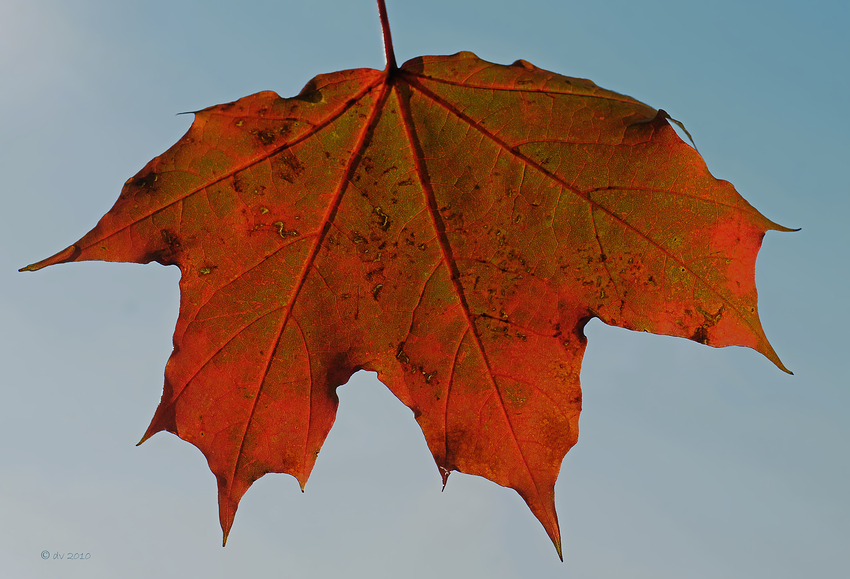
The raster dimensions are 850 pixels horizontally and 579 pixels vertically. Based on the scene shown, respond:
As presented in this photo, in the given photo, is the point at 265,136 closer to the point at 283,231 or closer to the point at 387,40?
the point at 283,231

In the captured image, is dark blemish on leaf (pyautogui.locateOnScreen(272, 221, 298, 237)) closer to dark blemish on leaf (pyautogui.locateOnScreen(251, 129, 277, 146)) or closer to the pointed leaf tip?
dark blemish on leaf (pyautogui.locateOnScreen(251, 129, 277, 146))

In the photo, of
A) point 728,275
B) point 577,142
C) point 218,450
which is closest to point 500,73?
point 577,142

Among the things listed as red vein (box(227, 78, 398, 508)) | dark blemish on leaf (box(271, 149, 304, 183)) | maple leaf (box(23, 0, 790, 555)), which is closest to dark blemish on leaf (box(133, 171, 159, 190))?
maple leaf (box(23, 0, 790, 555))

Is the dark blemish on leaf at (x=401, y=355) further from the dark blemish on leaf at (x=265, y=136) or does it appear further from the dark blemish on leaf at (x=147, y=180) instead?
the dark blemish on leaf at (x=147, y=180)

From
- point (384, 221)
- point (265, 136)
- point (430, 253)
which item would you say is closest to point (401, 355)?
point (430, 253)

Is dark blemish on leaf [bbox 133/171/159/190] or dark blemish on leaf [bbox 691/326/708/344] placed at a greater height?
dark blemish on leaf [bbox 133/171/159/190]

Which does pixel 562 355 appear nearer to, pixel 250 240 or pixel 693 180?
pixel 693 180

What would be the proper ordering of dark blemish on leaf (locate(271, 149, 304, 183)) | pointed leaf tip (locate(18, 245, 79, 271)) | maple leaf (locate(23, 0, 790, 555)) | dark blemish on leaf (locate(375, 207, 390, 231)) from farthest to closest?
dark blemish on leaf (locate(375, 207, 390, 231)) < dark blemish on leaf (locate(271, 149, 304, 183)) < maple leaf (locate(23, 0, 790, 555)) < pointed leaf tip (locate(18, 245, 79, 271))
